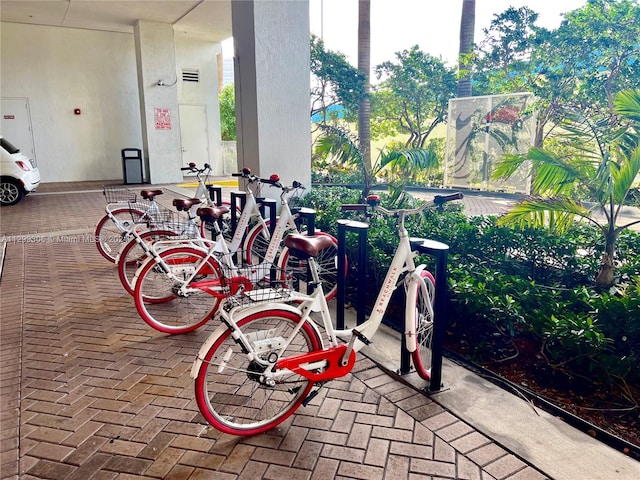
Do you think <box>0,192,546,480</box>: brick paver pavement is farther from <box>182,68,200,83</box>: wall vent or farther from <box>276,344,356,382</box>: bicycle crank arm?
Answer: <box>182,68,200,83</box>: wall vent

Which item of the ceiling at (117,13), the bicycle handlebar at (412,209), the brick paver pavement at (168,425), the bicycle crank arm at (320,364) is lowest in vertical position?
the brick paver pavement at (168,425)

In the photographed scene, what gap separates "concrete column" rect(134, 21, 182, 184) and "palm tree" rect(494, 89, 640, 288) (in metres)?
11.4

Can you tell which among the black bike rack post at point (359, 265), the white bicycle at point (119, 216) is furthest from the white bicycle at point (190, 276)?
the white bicycle at point (119, 216)

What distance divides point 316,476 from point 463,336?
173cm

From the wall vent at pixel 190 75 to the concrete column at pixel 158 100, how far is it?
7.25 ft

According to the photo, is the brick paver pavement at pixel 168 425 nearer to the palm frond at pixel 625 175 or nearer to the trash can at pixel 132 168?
the palm frond at pixel 625 175

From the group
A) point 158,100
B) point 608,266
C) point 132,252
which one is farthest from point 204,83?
point 608,266

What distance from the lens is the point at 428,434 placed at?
2.31 meters

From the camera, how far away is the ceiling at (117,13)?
11.0 m

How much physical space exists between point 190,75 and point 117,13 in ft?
12.1

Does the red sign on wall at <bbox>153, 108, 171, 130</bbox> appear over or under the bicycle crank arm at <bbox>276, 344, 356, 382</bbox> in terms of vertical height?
over

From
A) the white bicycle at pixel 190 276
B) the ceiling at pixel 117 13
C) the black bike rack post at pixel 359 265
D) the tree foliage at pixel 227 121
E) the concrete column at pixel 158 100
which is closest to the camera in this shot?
the black bike rack post at pixel 359 265

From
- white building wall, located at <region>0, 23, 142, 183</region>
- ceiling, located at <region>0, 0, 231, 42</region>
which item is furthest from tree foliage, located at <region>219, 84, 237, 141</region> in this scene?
ceiling, located at <region>0, 0, 231, 42</region>

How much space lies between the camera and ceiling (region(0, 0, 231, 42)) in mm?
10992
